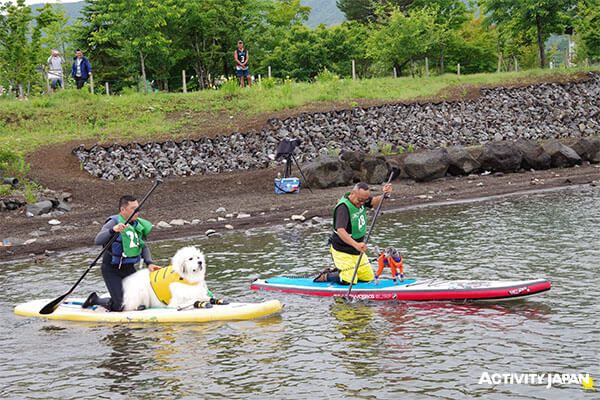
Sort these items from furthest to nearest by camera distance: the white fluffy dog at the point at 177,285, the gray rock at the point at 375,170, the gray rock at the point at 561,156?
the gray rock at the point at 561,156 → the gray rock at the point at 375,170 → the white fluffy dog at the point at 177,285

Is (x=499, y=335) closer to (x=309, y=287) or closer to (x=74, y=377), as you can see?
(x=309, y=287)

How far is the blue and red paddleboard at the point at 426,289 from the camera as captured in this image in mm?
14055

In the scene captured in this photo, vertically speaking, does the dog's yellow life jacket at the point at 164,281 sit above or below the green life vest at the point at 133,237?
below

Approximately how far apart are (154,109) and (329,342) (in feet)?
83.9

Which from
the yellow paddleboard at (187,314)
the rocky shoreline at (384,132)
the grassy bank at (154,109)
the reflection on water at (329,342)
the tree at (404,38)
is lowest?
the reflection on water at (329,342)

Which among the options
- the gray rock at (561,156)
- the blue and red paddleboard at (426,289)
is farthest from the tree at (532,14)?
the blue and red paddleboard at (426,289)

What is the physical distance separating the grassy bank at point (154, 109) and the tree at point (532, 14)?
370 inches

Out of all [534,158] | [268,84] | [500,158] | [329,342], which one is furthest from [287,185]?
[329,342]

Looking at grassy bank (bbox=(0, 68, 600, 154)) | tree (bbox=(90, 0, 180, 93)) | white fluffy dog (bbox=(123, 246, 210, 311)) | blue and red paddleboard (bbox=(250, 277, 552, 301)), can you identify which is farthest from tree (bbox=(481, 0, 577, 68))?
white fluffy dog (bbox=(123, 246, 210, 311))

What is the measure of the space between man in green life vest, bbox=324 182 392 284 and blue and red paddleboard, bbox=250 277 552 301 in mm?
289

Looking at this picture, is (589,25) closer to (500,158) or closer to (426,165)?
(500,158)

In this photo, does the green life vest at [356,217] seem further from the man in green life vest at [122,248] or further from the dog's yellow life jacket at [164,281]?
the man in green life vest at [122,248]

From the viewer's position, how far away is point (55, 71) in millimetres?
38625

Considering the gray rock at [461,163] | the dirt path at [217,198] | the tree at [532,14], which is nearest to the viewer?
the dirt path at [217,198]
